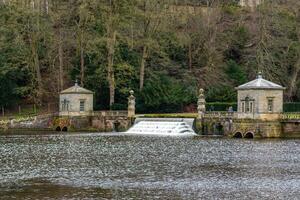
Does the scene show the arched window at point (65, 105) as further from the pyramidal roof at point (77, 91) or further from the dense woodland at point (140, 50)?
the dense woodland at point (140, 50)

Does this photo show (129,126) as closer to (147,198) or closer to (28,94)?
(28,94)

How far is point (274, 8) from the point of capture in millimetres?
75125

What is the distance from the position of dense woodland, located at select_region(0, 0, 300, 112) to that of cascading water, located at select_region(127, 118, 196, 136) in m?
9.88

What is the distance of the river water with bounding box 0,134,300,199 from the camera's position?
73.7 ft

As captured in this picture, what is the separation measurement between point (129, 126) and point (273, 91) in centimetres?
1473

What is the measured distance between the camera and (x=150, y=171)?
92.0 feet

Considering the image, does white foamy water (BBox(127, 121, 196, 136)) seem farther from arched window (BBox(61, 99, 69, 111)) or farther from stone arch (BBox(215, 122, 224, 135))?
arched window (BBox(61, 99, 69, 111))

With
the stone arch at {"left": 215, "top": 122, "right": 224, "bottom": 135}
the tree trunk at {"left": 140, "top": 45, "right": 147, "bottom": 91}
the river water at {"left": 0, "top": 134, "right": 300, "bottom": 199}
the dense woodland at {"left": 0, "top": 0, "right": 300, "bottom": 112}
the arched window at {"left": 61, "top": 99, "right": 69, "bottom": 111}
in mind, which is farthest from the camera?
the tree trunk at {"left": 140, "top": 45, "right": 147, "bottom": 91}

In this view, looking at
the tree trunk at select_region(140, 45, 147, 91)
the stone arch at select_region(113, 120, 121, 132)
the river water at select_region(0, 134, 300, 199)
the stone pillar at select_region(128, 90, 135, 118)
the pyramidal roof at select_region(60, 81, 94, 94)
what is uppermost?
the tree trunk at select_region(140, 45, 147, 91)

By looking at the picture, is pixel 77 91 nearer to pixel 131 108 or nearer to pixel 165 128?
pixel 131 108

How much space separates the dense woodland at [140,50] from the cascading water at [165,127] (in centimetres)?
988

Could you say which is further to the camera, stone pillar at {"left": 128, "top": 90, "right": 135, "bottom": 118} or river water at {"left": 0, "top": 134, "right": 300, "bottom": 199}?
stone pillar at {"left": 128, "top": 90, "right": 135, "bottom": 118}

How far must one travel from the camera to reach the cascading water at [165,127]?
55894mm

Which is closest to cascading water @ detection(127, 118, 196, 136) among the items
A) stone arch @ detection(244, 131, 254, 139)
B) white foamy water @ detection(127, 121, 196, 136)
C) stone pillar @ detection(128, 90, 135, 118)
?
white foamy water @ detection(127, 121, 196, 136)
